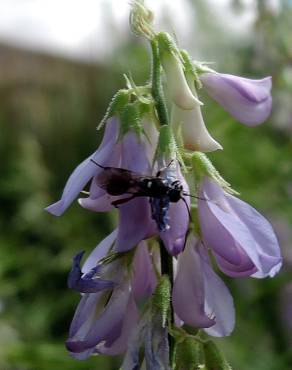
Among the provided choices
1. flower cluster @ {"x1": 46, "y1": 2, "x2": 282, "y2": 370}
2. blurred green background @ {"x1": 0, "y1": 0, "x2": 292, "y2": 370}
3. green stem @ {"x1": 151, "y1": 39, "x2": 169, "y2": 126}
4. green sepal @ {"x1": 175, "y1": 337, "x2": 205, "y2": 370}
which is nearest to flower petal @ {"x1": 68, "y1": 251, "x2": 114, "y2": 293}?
flower cluster @ {"x1": 46, "y1": 2, "x2": 282, "y2": 370}

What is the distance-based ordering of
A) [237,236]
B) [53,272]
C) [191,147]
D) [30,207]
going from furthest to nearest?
1. [30,207]
2. [53,272]
3. [191,147]
4. [237,236]

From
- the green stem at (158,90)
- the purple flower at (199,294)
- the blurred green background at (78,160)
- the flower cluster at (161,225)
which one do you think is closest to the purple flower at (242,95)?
the flower cluster at (161,225)

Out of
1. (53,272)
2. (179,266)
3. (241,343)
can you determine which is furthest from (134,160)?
(53,272)

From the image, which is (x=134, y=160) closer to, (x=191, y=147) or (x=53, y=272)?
(x=191, y=147)

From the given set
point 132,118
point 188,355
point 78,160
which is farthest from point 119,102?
point 78,160

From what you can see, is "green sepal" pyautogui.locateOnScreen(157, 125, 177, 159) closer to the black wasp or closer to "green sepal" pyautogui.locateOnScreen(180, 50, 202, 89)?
the black wasp

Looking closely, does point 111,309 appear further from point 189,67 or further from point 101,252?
point 189,67

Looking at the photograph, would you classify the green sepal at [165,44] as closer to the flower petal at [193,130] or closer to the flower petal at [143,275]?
the flower petal at [193,130]
